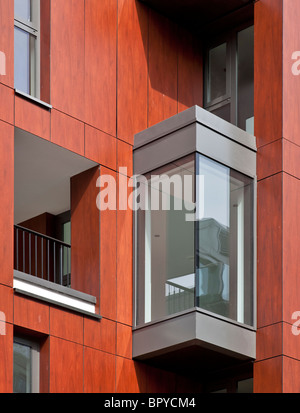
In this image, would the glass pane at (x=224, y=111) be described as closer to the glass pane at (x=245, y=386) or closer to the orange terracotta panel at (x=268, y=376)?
the glass pane at (x=245, y=386)

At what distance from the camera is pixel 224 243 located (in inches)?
730

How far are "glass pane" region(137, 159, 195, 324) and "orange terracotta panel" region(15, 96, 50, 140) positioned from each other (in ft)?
7.26

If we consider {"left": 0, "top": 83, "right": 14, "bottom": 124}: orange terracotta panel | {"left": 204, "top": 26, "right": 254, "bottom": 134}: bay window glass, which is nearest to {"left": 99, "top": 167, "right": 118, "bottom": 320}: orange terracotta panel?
{"left": 0, "top": 83, "right": 14, "bottom": 124}: orange terracotta panel

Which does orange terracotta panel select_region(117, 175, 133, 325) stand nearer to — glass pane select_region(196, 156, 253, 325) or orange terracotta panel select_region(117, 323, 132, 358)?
orange terracotta panel select_region(117, 323, 132, 358)

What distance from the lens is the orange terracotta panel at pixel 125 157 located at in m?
19.4

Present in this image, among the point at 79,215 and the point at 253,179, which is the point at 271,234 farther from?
the point at 79,215

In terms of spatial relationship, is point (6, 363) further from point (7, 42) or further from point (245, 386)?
point (7, 42)

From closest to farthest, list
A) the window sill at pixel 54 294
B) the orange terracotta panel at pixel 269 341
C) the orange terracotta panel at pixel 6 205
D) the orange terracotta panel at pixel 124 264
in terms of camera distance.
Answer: the orange terracotta panel at pixel 6 205, the window sill at pixel 54 294, the orange terracotta panel at pixel 269 341, the orange terracotta panel at pixel 124 264

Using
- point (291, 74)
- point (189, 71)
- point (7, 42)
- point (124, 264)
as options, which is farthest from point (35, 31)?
point (291, 74)

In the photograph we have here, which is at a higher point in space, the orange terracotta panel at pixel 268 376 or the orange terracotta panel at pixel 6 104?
the orange terracotta panel at pixel 6 104

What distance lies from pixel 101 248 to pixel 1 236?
2381 mm

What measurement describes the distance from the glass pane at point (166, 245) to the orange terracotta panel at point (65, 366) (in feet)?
5.17

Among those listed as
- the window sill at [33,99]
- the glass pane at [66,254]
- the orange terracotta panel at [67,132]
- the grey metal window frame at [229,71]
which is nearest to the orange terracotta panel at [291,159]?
the grey metal window frame at [229,71]

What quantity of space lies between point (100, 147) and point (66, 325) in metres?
3.24
